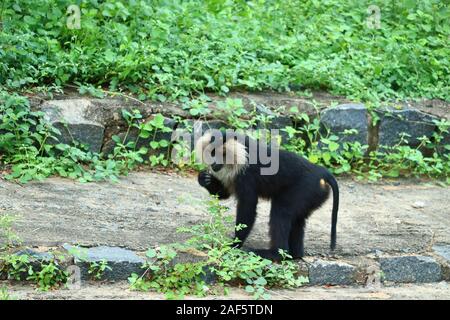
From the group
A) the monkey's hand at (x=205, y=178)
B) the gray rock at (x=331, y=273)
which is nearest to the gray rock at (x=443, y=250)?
the gray rock at (x=331, y=273)

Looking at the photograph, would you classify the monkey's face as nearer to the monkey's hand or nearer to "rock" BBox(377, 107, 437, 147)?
the monkey's hand

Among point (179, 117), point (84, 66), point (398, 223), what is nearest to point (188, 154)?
point (179, 117)

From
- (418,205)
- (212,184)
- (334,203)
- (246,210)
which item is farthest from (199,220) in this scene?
(418,205)

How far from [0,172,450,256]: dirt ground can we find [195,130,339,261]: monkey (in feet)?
1.01

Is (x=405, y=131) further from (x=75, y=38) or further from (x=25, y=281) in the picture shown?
(x=25, y=281)

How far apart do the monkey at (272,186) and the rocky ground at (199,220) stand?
0.31 metres

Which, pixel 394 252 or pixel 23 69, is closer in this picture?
pixel 394 252

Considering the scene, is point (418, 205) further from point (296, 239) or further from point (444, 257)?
point (296, 239)

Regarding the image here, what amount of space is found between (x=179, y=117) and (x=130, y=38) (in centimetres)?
108

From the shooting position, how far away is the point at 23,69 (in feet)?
26.4

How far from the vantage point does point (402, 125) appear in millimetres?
8789

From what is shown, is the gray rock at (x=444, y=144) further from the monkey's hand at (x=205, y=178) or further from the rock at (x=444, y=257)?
the monkey's hand at (x=205, y=178)

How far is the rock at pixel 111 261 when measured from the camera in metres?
5.71

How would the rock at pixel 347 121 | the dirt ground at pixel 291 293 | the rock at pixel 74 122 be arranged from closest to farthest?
1. the dirt ground at pixel 291 293
2. the rock at pixel 74 122
3. the rock at pixel 347 121
